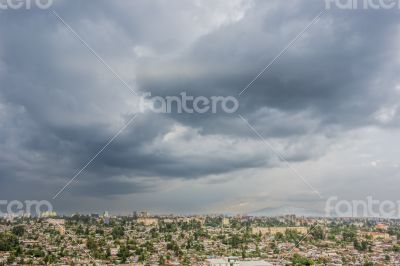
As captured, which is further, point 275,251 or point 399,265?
point 275,251

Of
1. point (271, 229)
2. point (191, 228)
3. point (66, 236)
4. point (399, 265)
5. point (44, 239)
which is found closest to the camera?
point (399, 265)

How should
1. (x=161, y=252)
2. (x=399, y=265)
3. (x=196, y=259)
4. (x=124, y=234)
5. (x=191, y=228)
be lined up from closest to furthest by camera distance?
(x=399, y=265)
(x=196, y=259)
(x=161, y=252)
(x=124, y=234)
(x=191, y=228)

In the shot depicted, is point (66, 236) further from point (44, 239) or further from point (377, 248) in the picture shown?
point (377, 248)

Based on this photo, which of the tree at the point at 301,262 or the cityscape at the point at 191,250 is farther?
the cityscape at the point at 191,250

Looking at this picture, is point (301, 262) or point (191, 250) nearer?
point (301, 262)

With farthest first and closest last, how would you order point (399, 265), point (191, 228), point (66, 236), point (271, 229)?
1. point (191, 228)
2. point (271, 229)
3. point (66, 236)
4. point (399, 265)

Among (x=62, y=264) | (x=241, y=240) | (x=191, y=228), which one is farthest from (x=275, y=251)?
(x=191, y=228)

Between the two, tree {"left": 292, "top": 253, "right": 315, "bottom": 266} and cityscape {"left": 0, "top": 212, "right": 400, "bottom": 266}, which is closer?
tree {"left": 292, "top": 253, "right": 315, "bottom": 266}

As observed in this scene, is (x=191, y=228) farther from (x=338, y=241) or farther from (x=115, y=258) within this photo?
(x=115, y=258)

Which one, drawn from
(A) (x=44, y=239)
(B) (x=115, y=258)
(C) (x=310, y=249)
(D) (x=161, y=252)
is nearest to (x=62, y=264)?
(B) (x=115, y=258)
